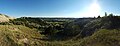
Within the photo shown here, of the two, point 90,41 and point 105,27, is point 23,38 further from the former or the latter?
point 105,27

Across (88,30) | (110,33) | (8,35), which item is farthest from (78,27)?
(8,35)

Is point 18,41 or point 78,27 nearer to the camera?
point 18,41

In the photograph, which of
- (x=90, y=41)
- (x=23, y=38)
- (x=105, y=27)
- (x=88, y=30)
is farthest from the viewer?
(x=88, y=30)

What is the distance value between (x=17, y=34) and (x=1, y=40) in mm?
5485

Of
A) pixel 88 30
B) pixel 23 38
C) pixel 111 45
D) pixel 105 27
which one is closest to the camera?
pixel 111 45

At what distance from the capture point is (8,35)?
40.8 meters

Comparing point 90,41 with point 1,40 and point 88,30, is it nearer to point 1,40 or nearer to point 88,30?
point 88,30

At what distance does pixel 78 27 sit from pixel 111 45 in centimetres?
2748

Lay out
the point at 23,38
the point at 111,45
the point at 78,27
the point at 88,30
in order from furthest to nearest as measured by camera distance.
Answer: the point at 78,27 → the point at 88,30 → the point at 23,38 → the point at 111,45

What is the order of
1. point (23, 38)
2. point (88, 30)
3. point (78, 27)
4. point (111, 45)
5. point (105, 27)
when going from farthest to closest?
point (78, 27) → point (88, 30) → point (105, 27) → point (23, 38) → point (111, 45)

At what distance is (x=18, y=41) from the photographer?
1581 inches

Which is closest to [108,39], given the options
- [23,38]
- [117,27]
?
[117,27]

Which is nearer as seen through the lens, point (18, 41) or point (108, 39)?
point (108, 39)

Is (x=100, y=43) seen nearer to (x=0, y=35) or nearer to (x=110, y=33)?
(x=110, y=33)
